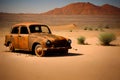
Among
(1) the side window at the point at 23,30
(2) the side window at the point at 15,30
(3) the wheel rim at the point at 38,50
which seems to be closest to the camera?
(3) the wheel rim at the point at 38,50

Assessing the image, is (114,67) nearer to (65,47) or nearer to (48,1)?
(65,47)

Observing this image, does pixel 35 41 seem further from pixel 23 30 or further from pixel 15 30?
pixel 15 30

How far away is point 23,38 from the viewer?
889cm

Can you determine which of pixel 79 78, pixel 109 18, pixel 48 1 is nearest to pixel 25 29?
pixel 48 1

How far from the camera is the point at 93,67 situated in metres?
6.95

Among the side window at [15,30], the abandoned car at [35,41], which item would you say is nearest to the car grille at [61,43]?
the abandoned car at [35,41]

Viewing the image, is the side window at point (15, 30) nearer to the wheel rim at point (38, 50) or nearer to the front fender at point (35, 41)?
the front fender at point (35, 41)

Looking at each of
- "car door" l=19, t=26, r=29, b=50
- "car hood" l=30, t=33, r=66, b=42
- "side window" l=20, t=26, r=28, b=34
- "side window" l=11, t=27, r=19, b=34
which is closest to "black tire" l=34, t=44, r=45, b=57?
"car hood" l=30, t=33, r=66, b=42

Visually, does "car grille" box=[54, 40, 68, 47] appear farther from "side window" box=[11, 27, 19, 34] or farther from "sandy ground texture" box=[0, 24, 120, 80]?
"side window" box=[11, 27, 19, 34]

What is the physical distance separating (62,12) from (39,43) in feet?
126

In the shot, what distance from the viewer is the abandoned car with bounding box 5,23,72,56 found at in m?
8.30

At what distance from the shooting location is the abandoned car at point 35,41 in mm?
8297

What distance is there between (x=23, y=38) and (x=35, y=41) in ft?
1.75

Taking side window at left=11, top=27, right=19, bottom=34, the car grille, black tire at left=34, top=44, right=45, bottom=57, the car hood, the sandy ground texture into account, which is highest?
side window at left=11, top=27, right=19, bottom=34
